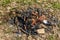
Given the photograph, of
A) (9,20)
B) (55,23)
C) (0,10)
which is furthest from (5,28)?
(55,23)

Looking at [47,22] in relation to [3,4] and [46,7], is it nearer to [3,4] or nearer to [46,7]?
[46,7]

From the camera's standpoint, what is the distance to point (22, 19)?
16.2ft

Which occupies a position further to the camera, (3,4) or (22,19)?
(3,4)

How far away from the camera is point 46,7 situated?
214 inches

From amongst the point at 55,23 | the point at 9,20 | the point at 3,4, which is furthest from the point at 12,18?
the point at 55,23

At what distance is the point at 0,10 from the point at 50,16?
104 centimetres

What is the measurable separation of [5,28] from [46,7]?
1.13m

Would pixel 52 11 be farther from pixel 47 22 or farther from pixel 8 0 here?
pixel 8 0

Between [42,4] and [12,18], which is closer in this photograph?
[12,18]

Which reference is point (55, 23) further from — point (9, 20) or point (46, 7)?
point (9, 20)

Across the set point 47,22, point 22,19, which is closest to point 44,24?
point 47,22

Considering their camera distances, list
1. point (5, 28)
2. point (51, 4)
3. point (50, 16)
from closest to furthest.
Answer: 1. point (5, 28)
2. point (50, 16)
3. point (51, 4)

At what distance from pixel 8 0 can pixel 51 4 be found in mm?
952

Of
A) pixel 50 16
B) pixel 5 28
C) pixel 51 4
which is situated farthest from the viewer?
pixel 51 4
